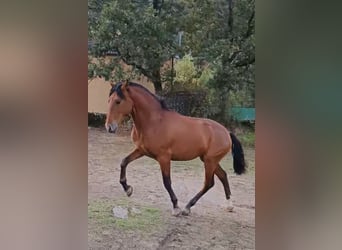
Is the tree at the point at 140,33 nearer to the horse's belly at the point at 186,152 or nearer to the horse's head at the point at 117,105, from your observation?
the horse's head at the point at 117,105

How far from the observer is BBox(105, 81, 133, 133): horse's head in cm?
131

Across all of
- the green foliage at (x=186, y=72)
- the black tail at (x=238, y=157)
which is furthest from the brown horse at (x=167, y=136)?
the green foliage at (x=186, y=72)

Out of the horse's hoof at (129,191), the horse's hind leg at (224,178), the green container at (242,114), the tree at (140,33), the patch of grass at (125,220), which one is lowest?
the patch of grass at (125,220)

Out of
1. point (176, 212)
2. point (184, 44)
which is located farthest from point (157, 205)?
point (184, 44)

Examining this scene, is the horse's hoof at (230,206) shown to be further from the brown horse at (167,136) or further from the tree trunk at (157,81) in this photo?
the tree trunk at (157,81)

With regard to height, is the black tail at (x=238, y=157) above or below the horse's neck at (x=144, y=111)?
below

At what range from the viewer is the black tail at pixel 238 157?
1310 millimetres

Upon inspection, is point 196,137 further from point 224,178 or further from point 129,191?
point 129,191

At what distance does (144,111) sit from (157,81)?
0.35 ft

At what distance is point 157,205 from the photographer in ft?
4.33

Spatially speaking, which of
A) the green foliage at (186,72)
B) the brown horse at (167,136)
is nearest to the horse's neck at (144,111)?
the brown horse at (167,136)
